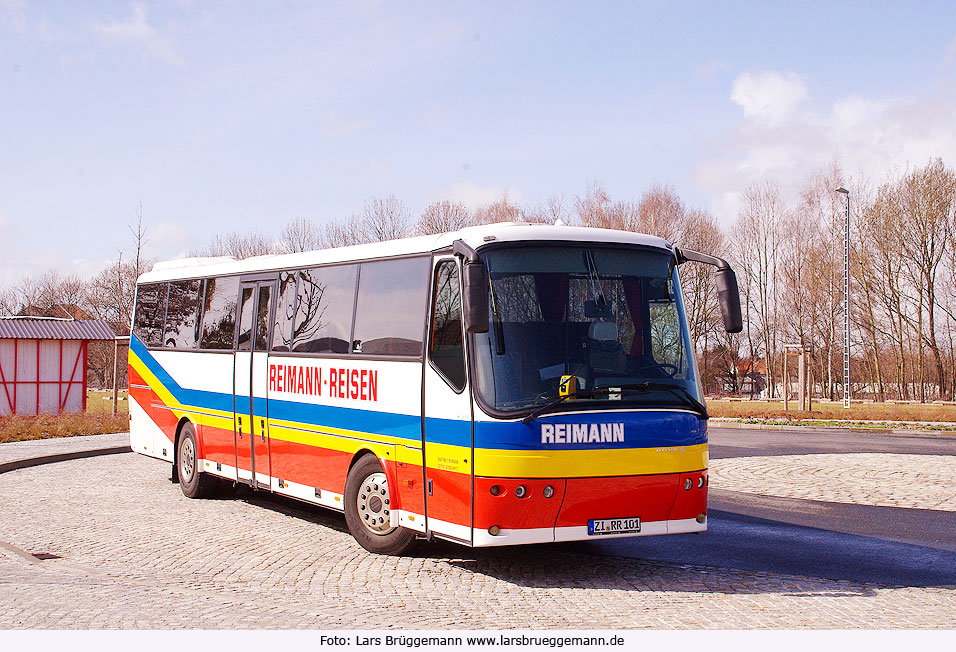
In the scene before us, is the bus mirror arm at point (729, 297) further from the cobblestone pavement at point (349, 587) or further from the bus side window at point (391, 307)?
the bus side window at point (391, 307)

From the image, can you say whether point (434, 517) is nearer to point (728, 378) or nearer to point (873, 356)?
point (873, 356)

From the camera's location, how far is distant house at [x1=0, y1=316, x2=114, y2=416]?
3416 centimetres

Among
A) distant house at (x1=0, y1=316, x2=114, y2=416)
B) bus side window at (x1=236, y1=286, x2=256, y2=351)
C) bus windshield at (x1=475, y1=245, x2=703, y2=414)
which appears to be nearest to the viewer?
bus windshield at (x1=475, y1=245, x2=703, y2=414)

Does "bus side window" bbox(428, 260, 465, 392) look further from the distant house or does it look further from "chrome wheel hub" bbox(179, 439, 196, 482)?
the distant house

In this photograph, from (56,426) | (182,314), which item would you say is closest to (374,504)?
(182,314)

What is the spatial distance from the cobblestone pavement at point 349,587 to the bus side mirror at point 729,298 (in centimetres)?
238

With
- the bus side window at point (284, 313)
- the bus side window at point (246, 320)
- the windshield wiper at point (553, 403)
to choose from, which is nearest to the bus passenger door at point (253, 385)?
the bus side window at point (246, 320)

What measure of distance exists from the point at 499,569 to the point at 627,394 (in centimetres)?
211

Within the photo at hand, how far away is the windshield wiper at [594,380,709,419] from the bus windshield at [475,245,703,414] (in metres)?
0.01

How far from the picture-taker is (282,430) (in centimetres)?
1176

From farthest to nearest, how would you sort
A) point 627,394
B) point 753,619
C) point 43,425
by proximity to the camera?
point 43,425 < point 627,394 < point 753,619

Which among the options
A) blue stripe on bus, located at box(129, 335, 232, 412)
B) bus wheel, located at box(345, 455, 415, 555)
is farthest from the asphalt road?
blue stripe on bus, located at box(129, 335, 232, 412)

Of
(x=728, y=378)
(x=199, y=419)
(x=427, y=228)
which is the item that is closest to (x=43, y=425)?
(x=199, y=419)

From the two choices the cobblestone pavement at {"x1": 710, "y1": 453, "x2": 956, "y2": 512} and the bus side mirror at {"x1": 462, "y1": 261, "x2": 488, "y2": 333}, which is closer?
the bus side mirror at {"x1": 462, "y1": 261, "x2": 488, "y2": 333}
